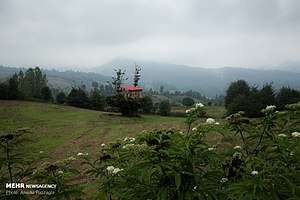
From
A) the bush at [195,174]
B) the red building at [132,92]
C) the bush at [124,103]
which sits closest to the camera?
the bush at [195,174]

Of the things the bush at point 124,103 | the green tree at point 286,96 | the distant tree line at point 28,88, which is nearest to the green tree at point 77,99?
the distant tree line at point 28,88

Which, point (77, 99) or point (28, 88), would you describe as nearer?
point (77, 99)

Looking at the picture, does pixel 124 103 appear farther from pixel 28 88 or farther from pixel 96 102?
Answer: pixel 28 88

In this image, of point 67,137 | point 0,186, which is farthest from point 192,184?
point 67,137

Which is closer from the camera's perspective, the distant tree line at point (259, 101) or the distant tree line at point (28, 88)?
the distant tree line at point (259, 101)

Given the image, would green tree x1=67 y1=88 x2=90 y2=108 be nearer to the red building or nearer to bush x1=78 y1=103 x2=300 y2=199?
the red building

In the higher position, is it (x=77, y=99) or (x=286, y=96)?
(x=286, y=96)

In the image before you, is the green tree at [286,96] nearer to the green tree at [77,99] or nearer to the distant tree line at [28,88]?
the green tree at [77,99]

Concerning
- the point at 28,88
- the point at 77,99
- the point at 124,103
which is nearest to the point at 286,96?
the point at 124,103

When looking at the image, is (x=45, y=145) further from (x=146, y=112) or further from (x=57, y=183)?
(x=146, y=112)

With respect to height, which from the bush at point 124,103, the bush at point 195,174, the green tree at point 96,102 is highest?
the bush at point 195,174

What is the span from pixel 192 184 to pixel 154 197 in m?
0.63

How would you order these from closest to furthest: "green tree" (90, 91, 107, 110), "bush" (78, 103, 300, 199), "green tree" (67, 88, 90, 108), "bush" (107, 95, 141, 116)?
1. "bush" (78, 103, 300, 199)
2. "bush" (107, 95, 141, 116)
3. "green tree" (67, 88, 90, 108)
4. "green tree" (90, 91, 107, 110)

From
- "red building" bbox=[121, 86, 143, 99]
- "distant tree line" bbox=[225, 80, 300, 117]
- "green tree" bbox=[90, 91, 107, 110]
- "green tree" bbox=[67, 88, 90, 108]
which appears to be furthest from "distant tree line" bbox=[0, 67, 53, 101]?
"distant tree line" bbox=[225, 80, 300, 117]
